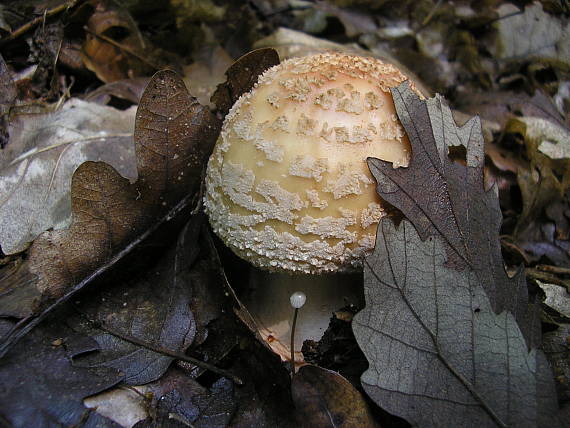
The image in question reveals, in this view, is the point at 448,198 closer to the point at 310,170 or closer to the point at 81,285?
the point at 310,170

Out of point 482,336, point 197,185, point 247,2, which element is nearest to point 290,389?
point 482,336

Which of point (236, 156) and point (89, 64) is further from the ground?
point (236, 156)

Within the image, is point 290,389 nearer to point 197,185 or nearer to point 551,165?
point 197,185

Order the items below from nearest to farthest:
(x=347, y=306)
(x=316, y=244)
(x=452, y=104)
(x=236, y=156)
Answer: (x=316, y=244)
(x=236, y=156)
(x=347, y=306)
(x=452, y=104)

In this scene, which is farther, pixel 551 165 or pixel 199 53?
pixel 199 53

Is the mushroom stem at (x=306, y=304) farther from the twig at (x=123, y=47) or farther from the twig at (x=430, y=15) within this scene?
the twig at (x=430, y=15)

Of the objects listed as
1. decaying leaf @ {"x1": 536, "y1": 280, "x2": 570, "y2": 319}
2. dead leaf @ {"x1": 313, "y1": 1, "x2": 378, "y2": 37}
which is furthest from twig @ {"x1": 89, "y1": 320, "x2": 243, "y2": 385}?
dead leaf @ {"x1": 313, "y1": 1, "x2": 378, "y2": 37}

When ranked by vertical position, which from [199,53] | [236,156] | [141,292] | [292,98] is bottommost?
[141,292]
